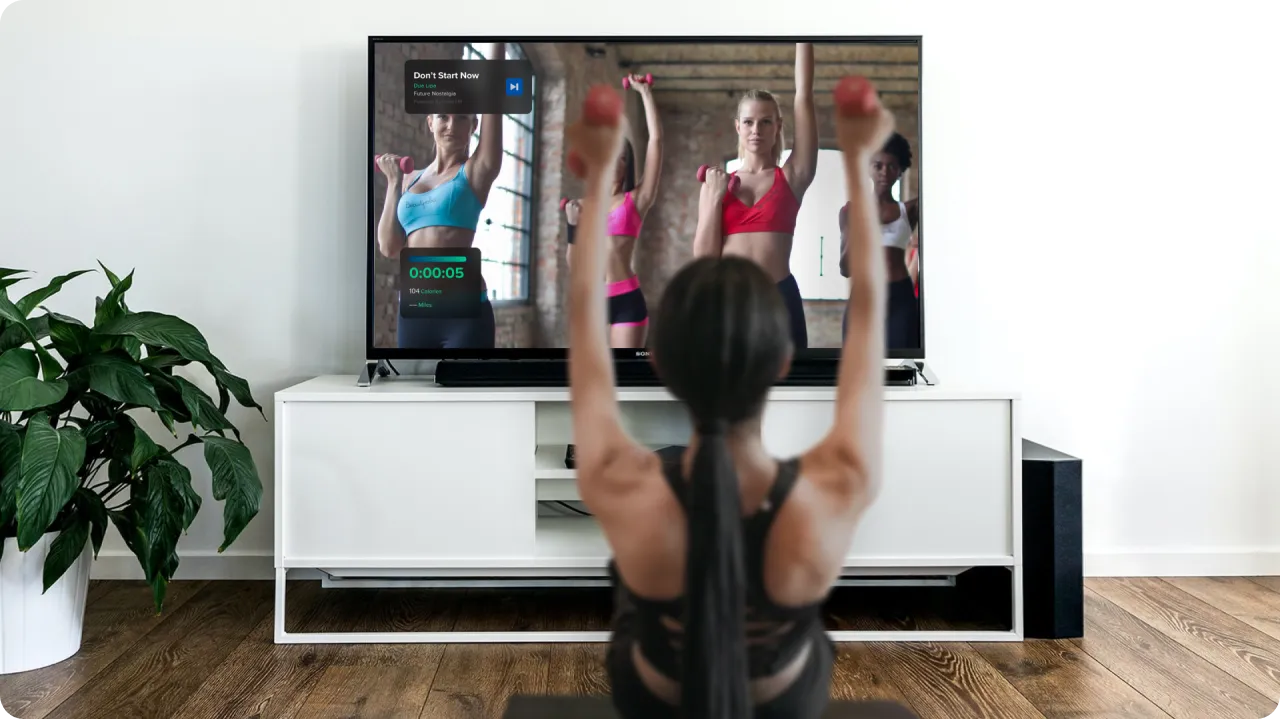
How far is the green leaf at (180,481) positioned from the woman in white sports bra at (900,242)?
5.36ft

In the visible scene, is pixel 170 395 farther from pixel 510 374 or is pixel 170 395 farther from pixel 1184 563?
pixel 1184 563

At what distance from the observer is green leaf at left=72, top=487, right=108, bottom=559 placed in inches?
74.4

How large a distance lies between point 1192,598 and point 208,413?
2547 millimetres

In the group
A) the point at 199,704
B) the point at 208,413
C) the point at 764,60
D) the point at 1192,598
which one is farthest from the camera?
the point at 1192,598

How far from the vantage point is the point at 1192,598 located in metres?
2.49

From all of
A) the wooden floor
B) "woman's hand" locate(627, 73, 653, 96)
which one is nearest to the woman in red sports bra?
"woman's hand" locate(627, 73, 653, 96)

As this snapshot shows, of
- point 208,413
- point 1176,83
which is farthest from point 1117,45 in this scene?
point 208,413

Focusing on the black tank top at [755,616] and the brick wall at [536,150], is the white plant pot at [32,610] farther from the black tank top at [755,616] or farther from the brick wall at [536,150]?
the black tank top at [755,616]

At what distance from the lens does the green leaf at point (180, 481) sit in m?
1.91

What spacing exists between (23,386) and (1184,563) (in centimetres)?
298

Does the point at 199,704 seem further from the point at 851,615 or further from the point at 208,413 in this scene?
the point at 851,615

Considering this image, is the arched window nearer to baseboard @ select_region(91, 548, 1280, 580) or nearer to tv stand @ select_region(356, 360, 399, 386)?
tv stand @ select_region(356, 360, 399, 386)

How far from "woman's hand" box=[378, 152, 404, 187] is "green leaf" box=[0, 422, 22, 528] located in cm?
99

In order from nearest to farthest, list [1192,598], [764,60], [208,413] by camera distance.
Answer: [208,413], [764,60], [1192,598]
